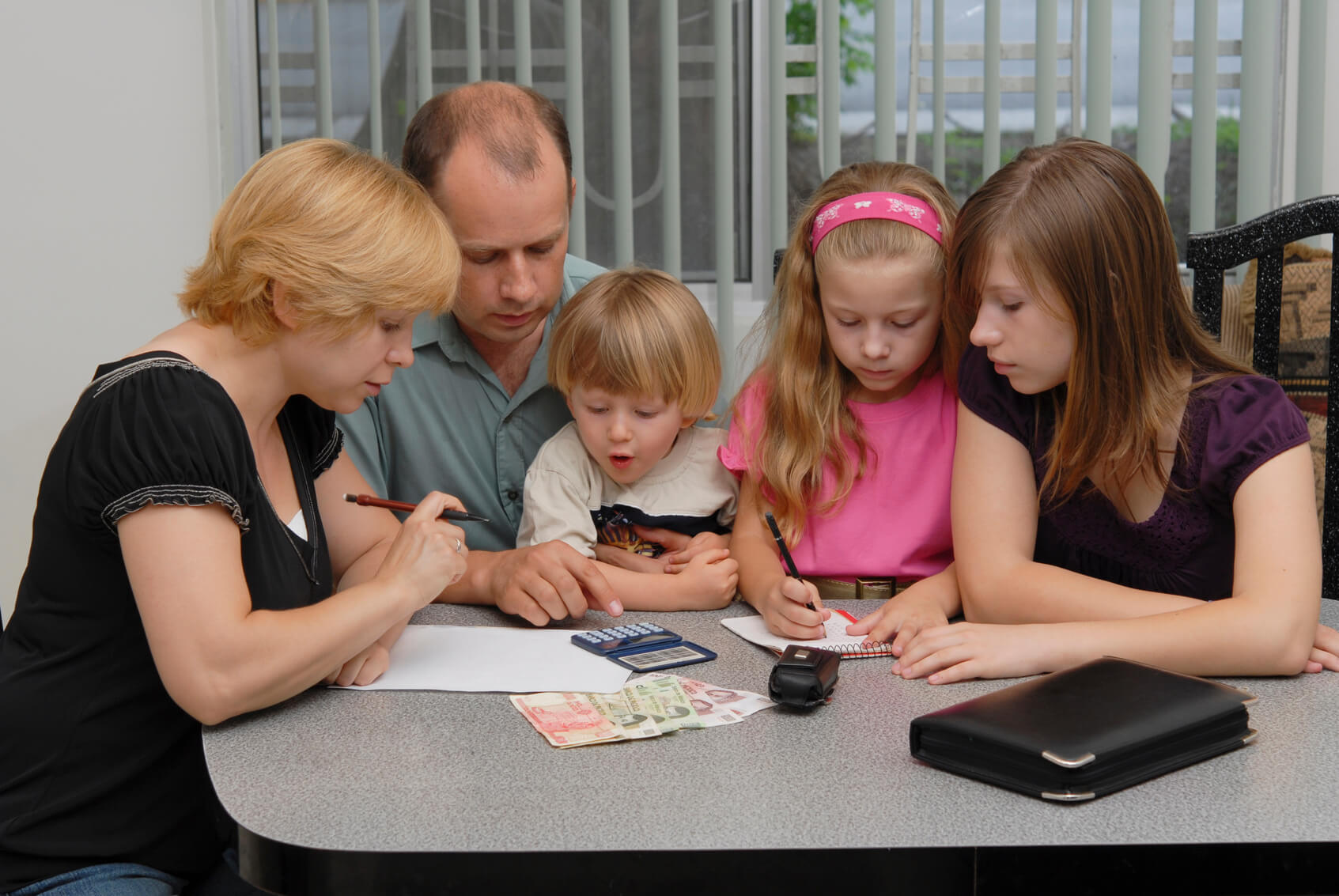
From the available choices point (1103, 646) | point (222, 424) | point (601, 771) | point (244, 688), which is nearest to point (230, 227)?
point (222, 424)

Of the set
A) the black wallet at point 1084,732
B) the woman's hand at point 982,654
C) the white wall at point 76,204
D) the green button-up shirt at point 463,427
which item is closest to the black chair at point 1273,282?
the woman's hand at point 982,654

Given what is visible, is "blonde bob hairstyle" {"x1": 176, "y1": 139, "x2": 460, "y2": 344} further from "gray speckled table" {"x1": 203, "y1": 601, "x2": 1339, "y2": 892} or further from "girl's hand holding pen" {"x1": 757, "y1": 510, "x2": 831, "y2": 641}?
"girl's hand holding pen" {"x1": 757, "y1": 510, "x2": 831, "y2": 641}

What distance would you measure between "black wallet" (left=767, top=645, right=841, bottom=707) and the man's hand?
0.35 meters

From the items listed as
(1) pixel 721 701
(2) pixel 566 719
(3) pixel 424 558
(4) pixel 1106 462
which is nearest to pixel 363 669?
(3) pixel 424 558

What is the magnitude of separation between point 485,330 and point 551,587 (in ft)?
1.82

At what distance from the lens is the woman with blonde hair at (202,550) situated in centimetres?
103

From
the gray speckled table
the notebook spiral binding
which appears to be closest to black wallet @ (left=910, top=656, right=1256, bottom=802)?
the gray speckled table

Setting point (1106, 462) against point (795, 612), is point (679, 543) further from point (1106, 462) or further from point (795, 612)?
point (1106, 462)

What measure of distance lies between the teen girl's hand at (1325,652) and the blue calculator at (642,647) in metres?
0.62

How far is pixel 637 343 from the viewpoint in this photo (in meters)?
1.64

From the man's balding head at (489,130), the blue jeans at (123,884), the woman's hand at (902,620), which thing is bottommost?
the blue jeans at (123,884)

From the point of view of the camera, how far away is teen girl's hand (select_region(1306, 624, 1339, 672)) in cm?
118

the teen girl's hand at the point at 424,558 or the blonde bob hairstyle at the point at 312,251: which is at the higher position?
the blonde bob hairstyle at the point at 312,251

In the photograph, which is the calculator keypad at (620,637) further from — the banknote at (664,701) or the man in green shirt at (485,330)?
the man in green shirt at (485,330)
